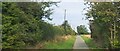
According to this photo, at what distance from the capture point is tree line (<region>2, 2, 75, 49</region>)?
812 cm

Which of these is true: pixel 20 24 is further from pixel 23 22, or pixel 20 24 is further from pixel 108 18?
pixel 108 18

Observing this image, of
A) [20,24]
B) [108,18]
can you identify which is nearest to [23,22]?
[20,24]

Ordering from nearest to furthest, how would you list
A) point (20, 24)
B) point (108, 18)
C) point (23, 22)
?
1. point (20, 24)
2. point (23, 22)
3. point (108, 18)

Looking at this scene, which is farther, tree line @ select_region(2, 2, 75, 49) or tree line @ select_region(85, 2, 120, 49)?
tree line @ select_region(85, 2, 120, 49)

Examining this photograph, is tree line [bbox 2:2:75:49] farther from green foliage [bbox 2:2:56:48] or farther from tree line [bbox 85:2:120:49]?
tree line [bbox 85:2:120:49]

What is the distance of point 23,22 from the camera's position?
29.3 feet

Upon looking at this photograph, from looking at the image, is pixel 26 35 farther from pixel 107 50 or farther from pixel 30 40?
pixel 107 50

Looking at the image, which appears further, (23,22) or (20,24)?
(23,22)

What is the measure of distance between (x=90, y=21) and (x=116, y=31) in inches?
72.8

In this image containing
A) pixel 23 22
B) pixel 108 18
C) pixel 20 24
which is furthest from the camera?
pixel 108 18

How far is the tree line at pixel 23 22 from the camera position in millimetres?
8117

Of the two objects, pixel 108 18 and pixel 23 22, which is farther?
pixel 108 18

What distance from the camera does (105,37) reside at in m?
10.9

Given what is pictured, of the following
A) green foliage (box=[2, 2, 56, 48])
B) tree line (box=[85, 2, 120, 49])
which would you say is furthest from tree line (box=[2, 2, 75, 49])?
tree line (box=[85, 2, 120, 49])
